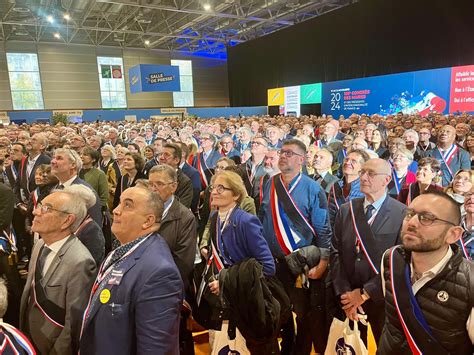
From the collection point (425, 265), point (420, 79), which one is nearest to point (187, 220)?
point (425, 265)

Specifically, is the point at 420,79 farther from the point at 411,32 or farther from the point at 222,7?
the point at 222,7

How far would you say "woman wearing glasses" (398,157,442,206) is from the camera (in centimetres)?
344

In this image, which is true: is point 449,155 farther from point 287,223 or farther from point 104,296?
point 104,296

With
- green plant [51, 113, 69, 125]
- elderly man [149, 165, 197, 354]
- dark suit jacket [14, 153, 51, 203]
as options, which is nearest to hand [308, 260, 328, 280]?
elderly man [149, 165, 197, 354]

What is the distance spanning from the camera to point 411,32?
13391mm

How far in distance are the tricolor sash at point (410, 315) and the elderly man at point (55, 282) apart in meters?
1.45

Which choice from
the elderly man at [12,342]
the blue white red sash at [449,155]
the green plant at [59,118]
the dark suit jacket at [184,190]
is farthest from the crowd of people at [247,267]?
the green plant at [59,118]

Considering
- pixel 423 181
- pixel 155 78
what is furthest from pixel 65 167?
Answer: pixel 155 78

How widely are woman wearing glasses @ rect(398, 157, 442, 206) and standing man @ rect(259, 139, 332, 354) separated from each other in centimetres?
145

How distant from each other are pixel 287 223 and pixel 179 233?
74 cm

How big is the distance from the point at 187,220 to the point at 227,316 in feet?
2.14

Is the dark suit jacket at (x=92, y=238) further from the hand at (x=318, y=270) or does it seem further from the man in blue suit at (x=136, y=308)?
the hand at (x=318, y=270)

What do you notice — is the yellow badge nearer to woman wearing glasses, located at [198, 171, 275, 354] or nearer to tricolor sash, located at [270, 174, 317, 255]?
woman wearing glasses, located at [198, 171, 275, 354]

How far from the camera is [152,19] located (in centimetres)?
2064
